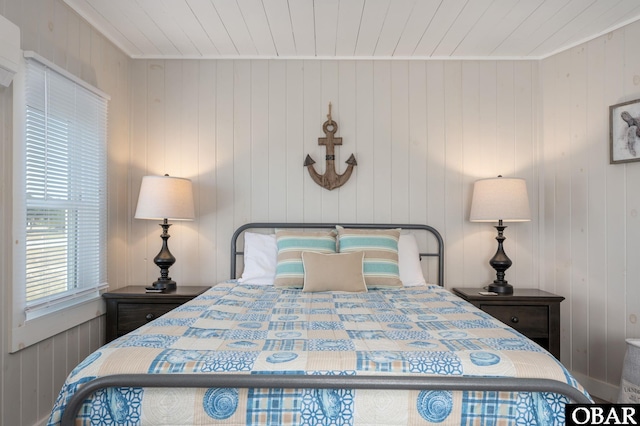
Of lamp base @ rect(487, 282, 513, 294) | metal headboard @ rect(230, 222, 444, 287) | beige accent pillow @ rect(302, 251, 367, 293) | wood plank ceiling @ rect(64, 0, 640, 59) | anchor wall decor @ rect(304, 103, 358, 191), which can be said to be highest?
wood plank ceiling @ rect(64, 0, 640, 59)

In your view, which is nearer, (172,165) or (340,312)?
(340,312)

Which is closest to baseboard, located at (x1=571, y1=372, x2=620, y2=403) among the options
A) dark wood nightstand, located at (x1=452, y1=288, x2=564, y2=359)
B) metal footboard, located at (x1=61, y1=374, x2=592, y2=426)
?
dark wood nightstand, located at (x1=452, y1=288, x2=564, y2=359)

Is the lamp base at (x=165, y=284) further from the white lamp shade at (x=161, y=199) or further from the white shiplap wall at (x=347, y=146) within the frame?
the white lamp shade at (x=161, y=199)

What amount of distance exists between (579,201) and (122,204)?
328cm

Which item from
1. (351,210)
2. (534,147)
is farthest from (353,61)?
(534,147)

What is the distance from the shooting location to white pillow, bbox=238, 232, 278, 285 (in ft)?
9.37

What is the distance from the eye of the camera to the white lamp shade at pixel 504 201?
2.83 metres

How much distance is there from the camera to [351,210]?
10.5 feet

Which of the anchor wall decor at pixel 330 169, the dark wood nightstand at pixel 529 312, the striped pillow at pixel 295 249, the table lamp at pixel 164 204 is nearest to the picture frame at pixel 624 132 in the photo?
the dark wood nightstand at pixel 529 312

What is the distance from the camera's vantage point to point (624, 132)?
270cm

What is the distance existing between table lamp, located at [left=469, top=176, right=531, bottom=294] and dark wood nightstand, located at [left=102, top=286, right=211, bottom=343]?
79.7 inches

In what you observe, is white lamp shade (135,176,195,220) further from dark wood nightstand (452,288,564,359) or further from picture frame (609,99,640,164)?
picture frame (609,99,640,164)

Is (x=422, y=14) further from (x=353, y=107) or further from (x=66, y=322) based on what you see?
(x=66, y=322)

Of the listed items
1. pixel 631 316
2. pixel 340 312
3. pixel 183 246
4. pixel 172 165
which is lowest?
pixel 631 316
